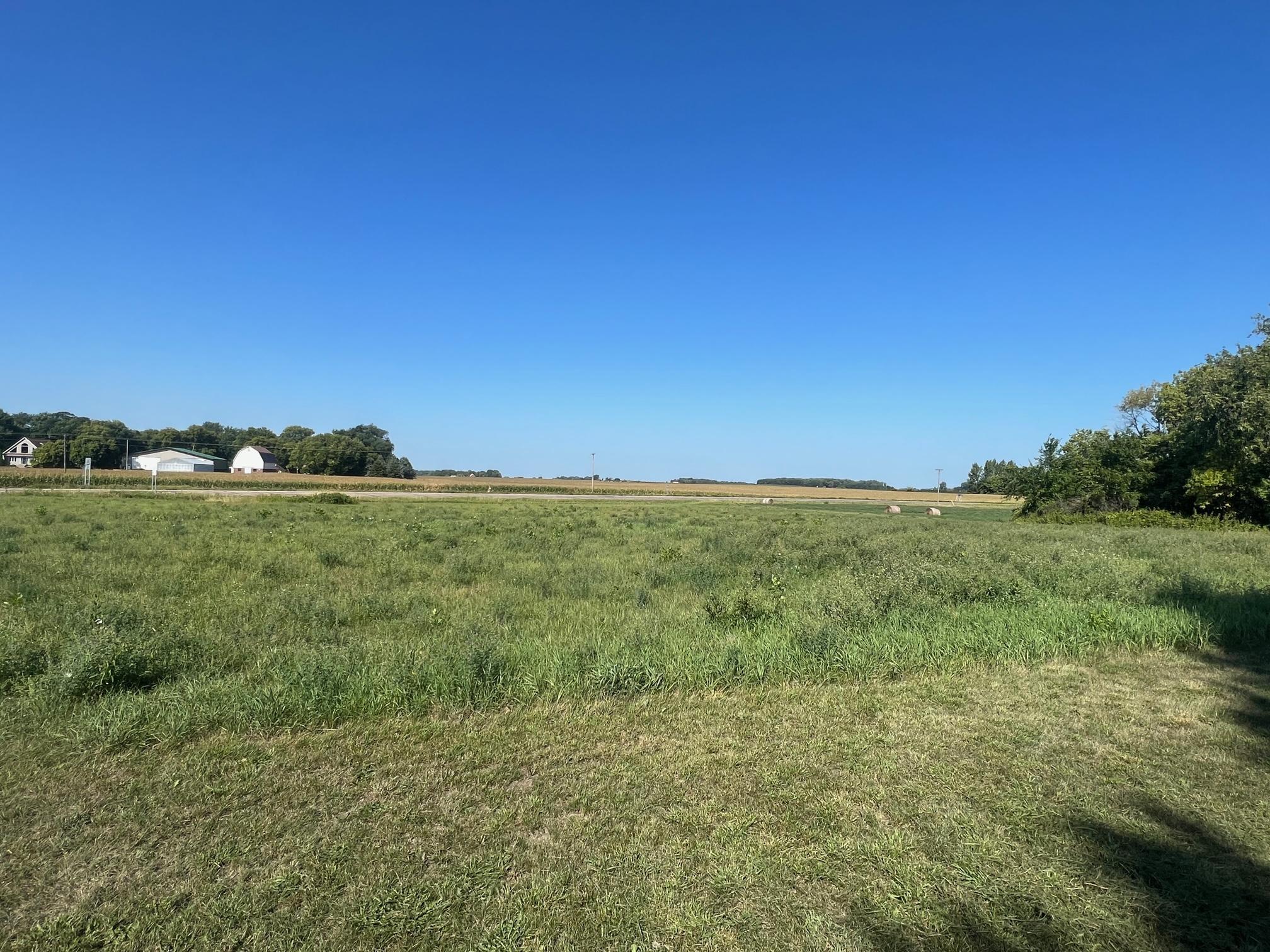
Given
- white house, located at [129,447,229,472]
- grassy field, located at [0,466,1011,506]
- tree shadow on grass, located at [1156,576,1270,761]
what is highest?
white house, located at [129,447,229,472]

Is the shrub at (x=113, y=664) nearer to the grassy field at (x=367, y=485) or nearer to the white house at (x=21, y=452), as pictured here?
the grassy field at (x=367, y=485)

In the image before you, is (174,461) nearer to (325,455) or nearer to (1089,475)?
(325,455)

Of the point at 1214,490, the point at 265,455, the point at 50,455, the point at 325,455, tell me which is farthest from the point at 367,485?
the point at 1214,490

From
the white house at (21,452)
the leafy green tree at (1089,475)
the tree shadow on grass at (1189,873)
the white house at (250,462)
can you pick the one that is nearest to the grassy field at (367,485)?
the white house at (250,462)

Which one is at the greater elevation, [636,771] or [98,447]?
[98,447]

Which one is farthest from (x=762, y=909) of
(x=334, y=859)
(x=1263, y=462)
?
(x=1263, y=462)

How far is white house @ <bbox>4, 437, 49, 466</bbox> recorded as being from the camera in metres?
101

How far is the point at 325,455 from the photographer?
115875mm

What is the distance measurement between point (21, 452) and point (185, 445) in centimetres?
2480

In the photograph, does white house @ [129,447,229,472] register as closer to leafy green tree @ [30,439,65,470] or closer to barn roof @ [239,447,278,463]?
barn roof @ [239,447,278,463]

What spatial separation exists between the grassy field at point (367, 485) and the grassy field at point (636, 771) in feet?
188

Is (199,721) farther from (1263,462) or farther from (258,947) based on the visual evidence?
(1263,462)

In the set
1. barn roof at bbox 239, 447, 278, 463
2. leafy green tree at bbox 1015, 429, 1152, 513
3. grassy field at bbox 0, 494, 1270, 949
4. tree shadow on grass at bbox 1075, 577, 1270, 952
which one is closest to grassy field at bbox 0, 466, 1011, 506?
barn roof at bbox 239, 447, 278, 463

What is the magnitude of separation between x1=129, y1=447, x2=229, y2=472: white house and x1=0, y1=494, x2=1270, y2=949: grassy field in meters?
115
